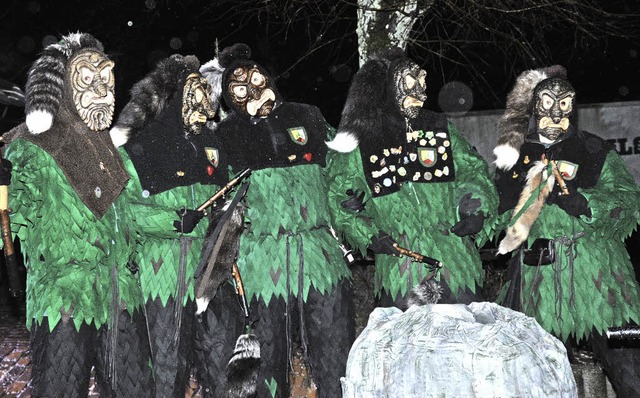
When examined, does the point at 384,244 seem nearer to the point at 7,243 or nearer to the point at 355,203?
the point at 355,203

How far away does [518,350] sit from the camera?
9.80ft

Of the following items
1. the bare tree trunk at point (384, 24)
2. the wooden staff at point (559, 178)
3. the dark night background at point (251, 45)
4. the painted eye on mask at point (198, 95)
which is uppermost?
the dark night background at point (251, 45)

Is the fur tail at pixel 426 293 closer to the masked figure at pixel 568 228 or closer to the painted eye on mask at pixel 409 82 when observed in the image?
the masked figure at pixel 568 228

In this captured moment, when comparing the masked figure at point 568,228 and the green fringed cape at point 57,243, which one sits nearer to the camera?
the green fringed cape at point 57,243

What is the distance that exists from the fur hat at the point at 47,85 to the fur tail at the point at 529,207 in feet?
8.28

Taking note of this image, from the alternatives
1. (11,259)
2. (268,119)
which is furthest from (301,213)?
(11,259)

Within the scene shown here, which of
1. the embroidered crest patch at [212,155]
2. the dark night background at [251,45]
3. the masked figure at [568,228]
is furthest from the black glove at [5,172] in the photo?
the dark night background at [251,45]

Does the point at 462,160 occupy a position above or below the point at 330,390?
above

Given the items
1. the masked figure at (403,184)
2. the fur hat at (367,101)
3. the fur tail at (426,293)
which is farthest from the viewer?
the fur hat at (367,101)

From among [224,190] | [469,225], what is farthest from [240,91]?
[469,225]

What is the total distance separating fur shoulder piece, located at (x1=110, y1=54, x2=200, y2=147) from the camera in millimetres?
5676

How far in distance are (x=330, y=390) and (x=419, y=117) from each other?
1.65 meters

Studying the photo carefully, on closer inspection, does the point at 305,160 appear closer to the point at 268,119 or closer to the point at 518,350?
the point at 268,119

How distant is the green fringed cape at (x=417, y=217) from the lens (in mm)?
5797
